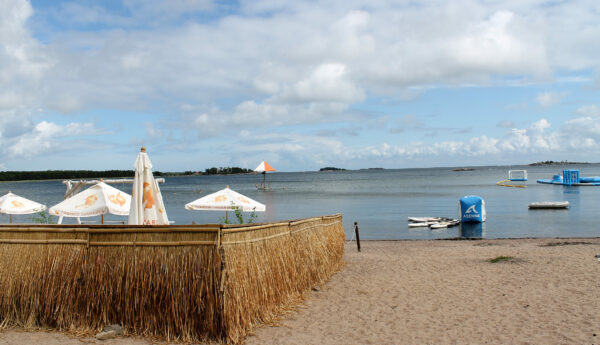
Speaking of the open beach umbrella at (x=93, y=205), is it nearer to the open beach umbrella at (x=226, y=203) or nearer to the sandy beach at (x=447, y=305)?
the open beach umbrella at (x=226, y=203)

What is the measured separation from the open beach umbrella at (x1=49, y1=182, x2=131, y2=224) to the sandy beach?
5436 millimetres

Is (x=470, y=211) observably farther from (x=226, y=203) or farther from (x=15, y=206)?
(x=15, y=206)

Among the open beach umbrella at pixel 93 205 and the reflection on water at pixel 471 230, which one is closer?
the open beach umbrella at pixel 93 205

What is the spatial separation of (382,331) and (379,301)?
142 cm

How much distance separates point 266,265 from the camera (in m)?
6.04

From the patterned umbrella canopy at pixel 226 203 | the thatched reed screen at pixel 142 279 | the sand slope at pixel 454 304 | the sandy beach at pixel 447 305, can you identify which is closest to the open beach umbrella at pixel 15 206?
the patterned umbrella canopy at pixel 226 203

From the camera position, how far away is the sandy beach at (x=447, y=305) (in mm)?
5449

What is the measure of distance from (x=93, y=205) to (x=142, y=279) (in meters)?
6.54

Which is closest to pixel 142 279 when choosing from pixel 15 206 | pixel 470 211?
pixel 15 206

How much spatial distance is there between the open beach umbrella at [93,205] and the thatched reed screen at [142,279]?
16.8 feet

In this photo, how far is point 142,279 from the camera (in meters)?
5.32

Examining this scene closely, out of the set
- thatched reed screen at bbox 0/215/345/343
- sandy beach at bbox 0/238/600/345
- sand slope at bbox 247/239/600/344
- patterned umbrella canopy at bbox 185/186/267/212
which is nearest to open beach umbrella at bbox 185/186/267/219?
patterned umbrella canopy at bbox 185/186/267/212

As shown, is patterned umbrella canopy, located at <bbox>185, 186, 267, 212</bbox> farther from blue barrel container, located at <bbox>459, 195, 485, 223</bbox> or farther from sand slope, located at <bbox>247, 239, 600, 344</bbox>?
blue barrel container, located at <bbox>459, 195, 485, 223</bbox>

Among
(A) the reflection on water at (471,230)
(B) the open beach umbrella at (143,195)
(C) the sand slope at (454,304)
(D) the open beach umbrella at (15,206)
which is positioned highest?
(B) the open beach umbrella at (143,195)
